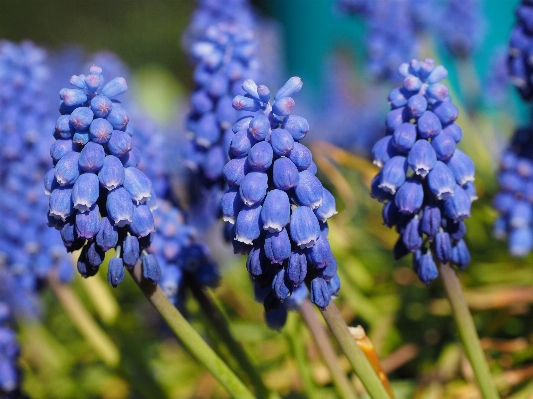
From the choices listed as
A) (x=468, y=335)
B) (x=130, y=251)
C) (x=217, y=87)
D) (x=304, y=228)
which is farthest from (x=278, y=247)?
(x=217, y=87)

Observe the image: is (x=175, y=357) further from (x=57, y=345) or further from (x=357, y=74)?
(x=357, y=74)

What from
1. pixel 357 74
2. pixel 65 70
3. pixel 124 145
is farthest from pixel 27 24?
pixel 124 145

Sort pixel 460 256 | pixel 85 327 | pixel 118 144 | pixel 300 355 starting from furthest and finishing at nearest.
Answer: pixel 85 327, pixel 300 355, pixel 460 256, pixel 118 144

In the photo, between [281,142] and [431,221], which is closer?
[281,142]

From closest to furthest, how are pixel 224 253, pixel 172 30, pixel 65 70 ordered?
pixel 224 253
pixel 65 70
pixel 172 30

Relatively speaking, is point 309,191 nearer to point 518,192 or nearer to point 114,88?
point 114,88

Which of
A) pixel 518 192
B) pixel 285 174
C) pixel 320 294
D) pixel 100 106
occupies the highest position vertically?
pixel 100 106
